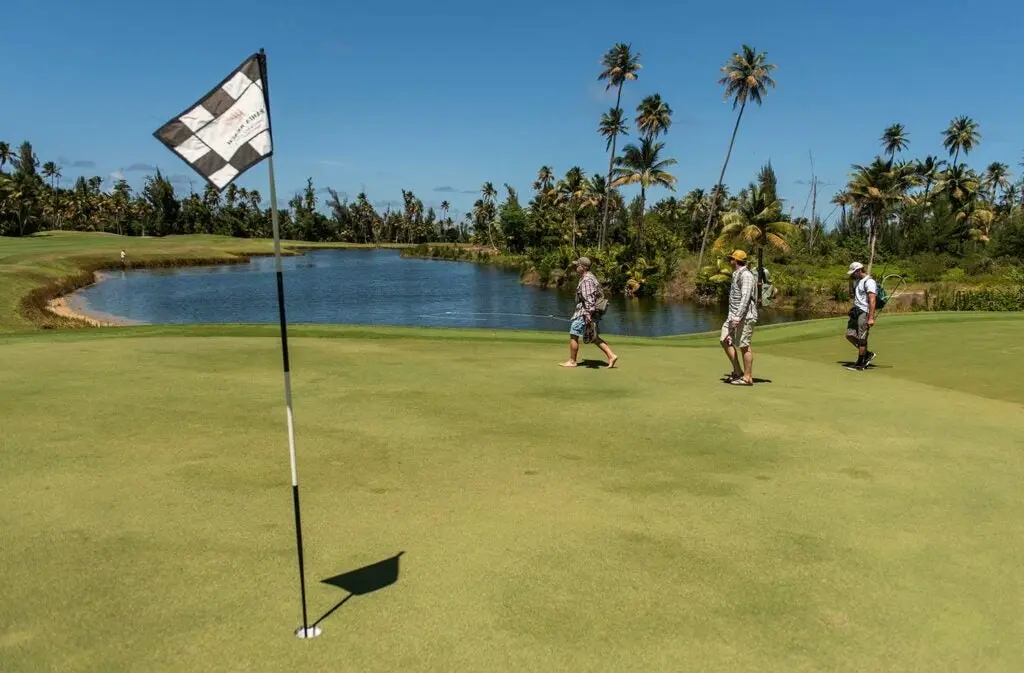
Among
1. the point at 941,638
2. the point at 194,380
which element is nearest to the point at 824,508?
the point at 941,638

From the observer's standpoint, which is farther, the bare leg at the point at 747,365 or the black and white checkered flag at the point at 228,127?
the bare leg at the point at 747,365

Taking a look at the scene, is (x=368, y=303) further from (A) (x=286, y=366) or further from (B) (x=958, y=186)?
(B) (x=958, y=186)

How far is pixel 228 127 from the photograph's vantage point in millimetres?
4430

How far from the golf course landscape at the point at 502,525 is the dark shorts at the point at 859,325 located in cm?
248

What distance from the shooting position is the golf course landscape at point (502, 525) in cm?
361

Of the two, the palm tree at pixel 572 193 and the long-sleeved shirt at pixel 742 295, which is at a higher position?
the palm tree at pixel 572 193

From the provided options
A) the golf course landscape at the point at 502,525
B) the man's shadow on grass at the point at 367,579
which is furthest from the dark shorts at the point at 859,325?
the man's shadow on grass at the point at 367,579

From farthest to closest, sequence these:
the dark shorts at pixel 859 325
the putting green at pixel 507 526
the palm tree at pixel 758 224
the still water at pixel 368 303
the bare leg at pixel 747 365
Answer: the palm tree at pixel 758 224, the still water at pixel 368 303, the dark shorts at pixel 859 325, the bare leg at pixel 747 365, the putting green at pixel 507 526

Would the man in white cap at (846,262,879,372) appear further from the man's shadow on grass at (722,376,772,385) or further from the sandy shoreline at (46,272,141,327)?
the sandy shoreline at (46,272,141,327)

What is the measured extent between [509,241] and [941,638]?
4474 inches

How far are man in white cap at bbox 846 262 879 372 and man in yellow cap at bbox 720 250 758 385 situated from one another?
9.22 feet

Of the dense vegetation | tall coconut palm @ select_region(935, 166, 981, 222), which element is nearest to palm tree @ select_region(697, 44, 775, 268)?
the dense vegetation

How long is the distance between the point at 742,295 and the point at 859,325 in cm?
334

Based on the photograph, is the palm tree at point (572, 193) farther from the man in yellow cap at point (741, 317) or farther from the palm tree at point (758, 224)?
the man in yellow cap at point (741, 317)
